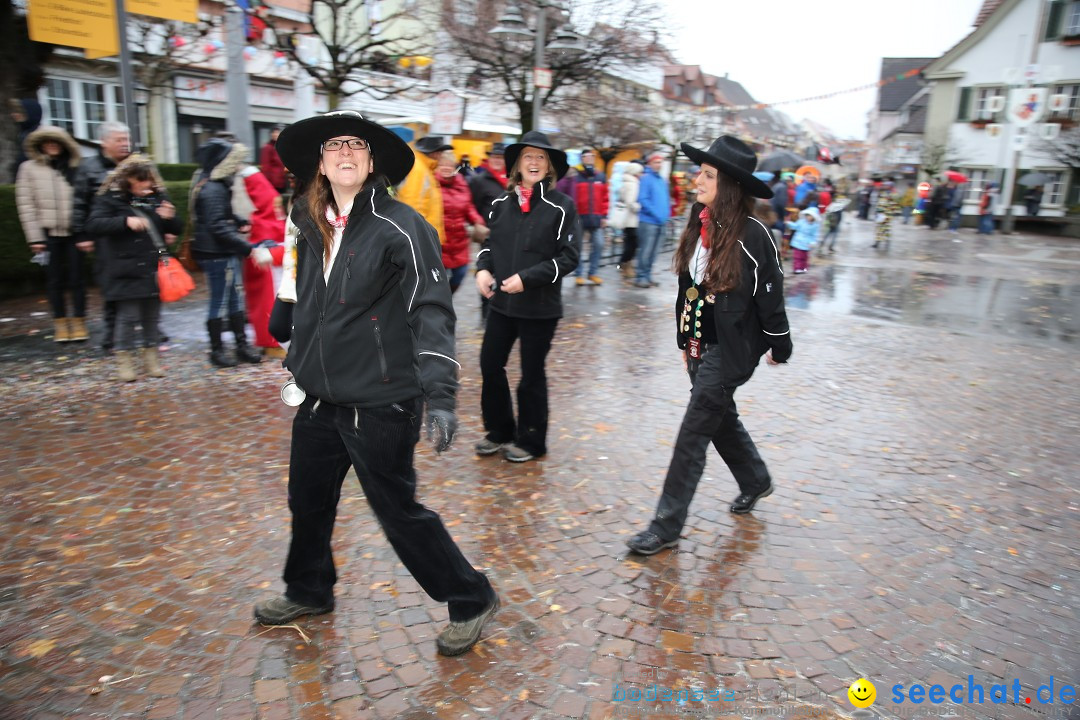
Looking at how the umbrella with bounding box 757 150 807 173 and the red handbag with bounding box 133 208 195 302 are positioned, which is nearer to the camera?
the red handbag with bounding box 133 208 195 302

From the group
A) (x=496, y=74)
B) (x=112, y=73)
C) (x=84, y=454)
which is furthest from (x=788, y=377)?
(x=112, y=73)

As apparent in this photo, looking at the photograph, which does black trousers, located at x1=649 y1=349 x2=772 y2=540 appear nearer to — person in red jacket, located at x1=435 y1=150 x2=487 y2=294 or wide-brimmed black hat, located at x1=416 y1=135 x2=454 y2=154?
person in red jacket, located at x1=435 y1=150 x2=487 y2=294

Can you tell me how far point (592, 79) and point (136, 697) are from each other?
20858mm

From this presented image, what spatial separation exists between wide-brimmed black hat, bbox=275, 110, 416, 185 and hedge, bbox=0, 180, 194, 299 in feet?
26.2

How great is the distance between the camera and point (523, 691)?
2.88 metres

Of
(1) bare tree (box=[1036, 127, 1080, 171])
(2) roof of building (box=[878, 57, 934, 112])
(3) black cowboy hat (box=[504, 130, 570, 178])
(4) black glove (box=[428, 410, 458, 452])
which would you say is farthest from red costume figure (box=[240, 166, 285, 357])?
(2) roof of building (box=[878, 57, 934, 112])

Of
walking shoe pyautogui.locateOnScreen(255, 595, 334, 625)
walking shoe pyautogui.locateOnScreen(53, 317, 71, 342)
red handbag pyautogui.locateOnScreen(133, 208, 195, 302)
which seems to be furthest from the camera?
walking shoe pyautogui.locateOnScreen(53, 317, 71, 342)

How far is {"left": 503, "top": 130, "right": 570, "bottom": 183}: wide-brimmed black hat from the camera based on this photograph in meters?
4.67

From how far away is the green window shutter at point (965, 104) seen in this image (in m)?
38.0

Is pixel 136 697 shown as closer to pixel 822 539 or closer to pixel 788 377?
pixel 822 539

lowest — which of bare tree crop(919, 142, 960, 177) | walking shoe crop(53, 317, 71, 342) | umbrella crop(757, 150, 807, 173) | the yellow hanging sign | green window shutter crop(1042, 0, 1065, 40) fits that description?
walking shoe crop(53, 317, 71, 342)

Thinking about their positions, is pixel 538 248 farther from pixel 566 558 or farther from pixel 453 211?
pixel 453 211

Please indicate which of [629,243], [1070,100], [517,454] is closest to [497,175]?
[629,243]

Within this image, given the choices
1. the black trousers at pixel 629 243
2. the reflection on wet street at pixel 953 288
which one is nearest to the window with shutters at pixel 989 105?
the reflection on wet street at pixel 953 288
